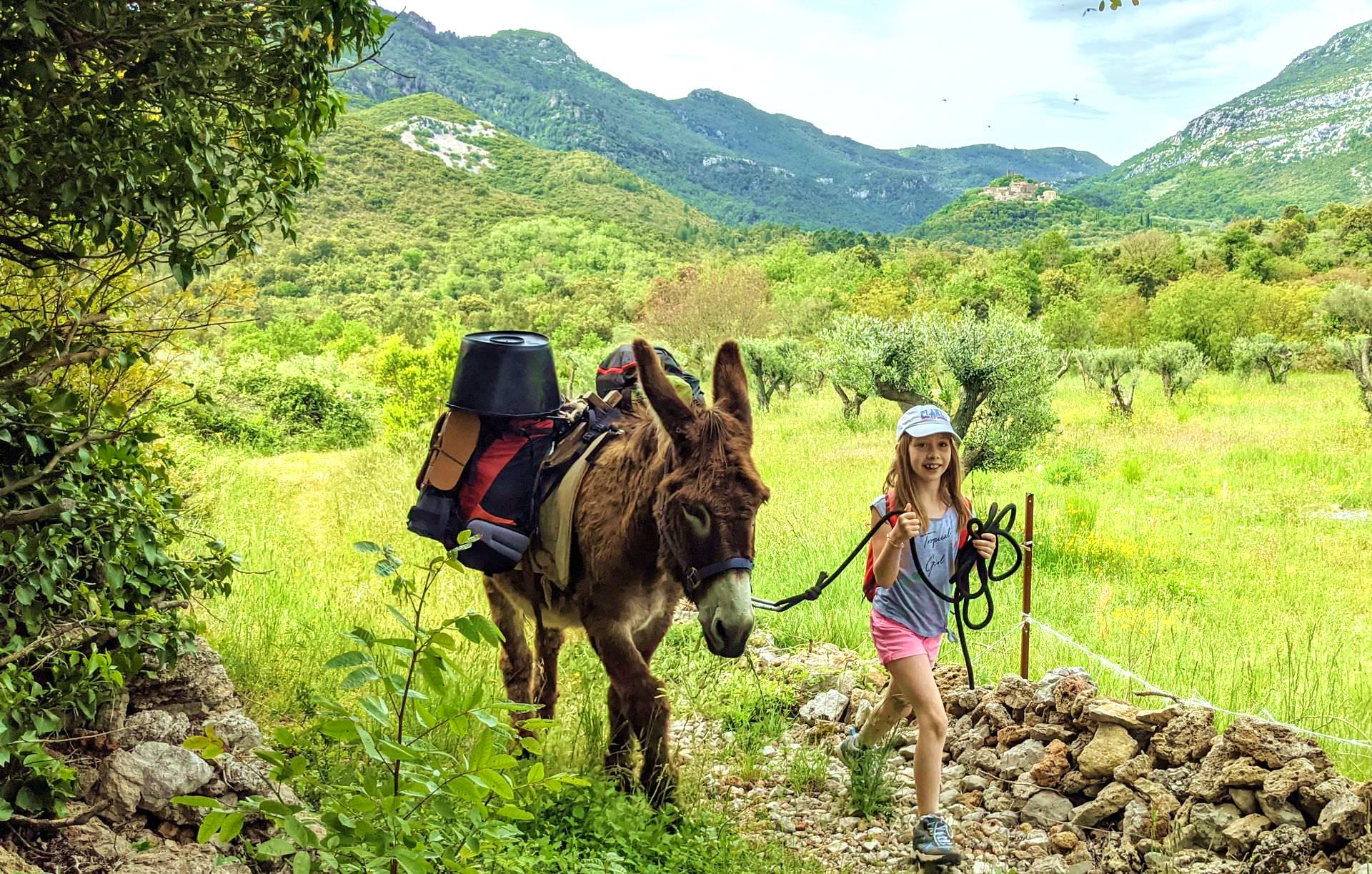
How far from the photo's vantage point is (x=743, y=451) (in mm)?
3332

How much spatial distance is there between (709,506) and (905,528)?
0.95 m

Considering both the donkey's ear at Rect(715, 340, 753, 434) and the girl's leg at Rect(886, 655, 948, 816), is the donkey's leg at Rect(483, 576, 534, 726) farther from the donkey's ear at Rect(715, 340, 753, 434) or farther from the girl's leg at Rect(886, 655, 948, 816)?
the girl's leg at Rect(886, 655, 948, 816)

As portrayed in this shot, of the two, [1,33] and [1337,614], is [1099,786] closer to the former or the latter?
[1,33]

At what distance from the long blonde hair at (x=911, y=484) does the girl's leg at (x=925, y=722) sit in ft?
2.35

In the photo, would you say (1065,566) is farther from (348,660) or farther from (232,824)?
(232,824)

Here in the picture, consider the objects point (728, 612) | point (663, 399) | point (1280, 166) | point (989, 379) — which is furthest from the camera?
point (1280, 166)

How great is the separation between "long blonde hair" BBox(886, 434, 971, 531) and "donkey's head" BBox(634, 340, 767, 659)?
3.45 feet

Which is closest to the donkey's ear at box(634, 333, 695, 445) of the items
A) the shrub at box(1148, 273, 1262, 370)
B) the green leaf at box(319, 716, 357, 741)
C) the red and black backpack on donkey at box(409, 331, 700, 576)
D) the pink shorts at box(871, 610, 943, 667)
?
the red and black backpack on donkey at box(409, 331, 700, 576)

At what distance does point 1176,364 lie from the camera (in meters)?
28.2

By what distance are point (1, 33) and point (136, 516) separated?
1.62 metres

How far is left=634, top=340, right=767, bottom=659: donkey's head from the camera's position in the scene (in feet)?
10.5

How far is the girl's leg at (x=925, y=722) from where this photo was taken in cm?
391

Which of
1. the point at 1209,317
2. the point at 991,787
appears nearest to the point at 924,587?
the point at 991,787

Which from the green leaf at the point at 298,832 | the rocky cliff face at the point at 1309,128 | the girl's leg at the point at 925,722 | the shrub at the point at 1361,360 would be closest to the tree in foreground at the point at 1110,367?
the shrub at the point at 1361,360
